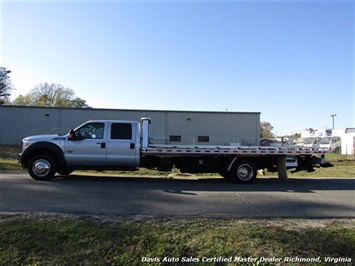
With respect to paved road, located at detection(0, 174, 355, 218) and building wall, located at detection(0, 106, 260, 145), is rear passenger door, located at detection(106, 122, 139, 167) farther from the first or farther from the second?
building wall, located at detection(0, 106, 260, 145)

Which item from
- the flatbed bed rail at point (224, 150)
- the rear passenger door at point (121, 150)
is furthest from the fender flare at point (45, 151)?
the flatbed bed rail at point (224, 150)

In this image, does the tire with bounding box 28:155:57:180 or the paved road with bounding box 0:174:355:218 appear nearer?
the paved road with bounding box 0:174:355:218

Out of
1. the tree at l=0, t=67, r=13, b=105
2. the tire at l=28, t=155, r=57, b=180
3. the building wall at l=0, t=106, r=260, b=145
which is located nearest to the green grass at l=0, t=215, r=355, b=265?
the tire at l=28, t=155, r=57, b=180

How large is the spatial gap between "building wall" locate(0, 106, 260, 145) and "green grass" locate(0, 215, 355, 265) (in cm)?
3074

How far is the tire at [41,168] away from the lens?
31.7 feet

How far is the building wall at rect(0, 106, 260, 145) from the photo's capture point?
3506cm

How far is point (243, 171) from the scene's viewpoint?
10.4 metres

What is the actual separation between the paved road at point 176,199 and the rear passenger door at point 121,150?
2.70 ft

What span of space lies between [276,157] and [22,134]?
1285 inches

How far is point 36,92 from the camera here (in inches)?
2778

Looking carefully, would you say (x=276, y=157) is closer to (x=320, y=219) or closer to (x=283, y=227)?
(x=320, y=219)

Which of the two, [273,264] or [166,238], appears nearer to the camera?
[273,264]

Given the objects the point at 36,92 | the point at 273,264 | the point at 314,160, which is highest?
the point at 36,92

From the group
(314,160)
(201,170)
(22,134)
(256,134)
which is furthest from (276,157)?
(22,134)
